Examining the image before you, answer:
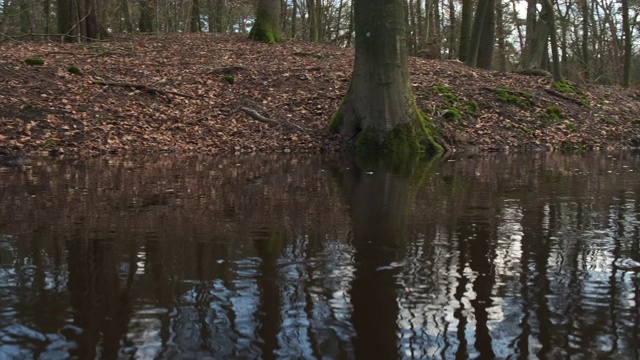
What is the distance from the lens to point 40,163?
9.92 meters

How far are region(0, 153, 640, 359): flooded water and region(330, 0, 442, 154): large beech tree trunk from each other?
182 inches

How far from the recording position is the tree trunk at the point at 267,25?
2173cm

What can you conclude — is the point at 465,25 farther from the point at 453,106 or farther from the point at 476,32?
the point at 453,106

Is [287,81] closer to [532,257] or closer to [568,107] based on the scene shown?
[568,107]

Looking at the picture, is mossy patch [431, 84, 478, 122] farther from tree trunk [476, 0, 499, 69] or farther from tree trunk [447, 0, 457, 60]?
tree trunk [447, 0, 457, 60]

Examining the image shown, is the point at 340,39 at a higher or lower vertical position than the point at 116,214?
higher

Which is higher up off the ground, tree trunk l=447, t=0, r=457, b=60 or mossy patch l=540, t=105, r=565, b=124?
tree trunk l=447, t=0, r=457, b=60

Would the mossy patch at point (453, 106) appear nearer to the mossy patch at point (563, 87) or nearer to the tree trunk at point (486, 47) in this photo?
the mossy patch at point (563, 87)

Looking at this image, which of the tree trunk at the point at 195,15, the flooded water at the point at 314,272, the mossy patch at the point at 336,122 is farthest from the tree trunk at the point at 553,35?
the tree trunk at the point at 195,15

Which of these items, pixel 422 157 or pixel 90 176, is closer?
pixel 90 176

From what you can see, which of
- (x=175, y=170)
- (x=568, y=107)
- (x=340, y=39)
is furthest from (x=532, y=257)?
(x=340, y=39)

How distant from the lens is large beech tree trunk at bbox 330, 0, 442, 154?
11.8 metres

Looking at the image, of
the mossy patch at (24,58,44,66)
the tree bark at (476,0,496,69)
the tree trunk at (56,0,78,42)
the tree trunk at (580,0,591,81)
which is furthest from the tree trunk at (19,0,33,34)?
the tree trunk at (580,0,591,81)

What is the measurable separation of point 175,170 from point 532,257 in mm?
6476
